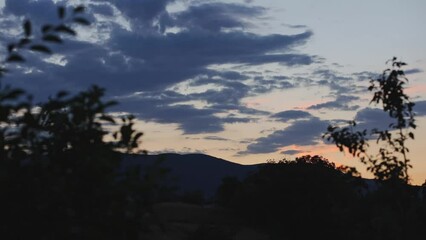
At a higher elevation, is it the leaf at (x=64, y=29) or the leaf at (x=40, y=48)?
the leaf at (x=64, y=29)

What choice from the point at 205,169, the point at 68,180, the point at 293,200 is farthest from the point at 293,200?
the point at 205,169

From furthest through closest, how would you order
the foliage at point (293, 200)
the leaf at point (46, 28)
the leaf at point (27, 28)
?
1. the foliage at point (293, 200)
2. the leaf at point (46, 28)
3. the leaf at point (27, 28)

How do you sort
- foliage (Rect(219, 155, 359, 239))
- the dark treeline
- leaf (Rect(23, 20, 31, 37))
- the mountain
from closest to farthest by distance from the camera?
leaf (Rect(23, 20, 31, 37))
the dark treeline
foliage (Rect(219, 155, 359, 239))
the mountain

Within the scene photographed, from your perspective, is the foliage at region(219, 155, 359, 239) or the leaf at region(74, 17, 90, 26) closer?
the leaf at region(74, 17, 90, 26)

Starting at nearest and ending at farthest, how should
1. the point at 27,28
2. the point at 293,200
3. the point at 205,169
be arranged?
1. the point at 27,28
2. the point at 293,200
3. the point at 205,169

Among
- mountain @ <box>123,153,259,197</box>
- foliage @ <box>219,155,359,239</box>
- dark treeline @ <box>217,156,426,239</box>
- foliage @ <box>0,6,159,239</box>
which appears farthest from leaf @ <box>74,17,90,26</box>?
mountain @ <box>123,153,259,197</box>

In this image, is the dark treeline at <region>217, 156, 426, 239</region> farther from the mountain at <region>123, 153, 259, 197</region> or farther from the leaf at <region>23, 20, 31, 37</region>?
the mountain at <region>123, 153, 259, 197</region>

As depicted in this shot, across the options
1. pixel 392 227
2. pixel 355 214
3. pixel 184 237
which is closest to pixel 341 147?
pixel 392 227

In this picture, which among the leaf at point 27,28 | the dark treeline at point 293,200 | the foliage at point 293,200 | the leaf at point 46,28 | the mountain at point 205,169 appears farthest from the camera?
the mountain at point 205,169

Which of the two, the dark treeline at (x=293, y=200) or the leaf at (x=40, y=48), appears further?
the dark treeline at (x=293, y=200)

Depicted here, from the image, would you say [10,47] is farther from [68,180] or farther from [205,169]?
[205,169]

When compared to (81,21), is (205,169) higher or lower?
higher

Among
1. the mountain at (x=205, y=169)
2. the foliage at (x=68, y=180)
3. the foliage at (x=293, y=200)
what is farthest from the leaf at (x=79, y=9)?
the mountain at (x=205, y=169)

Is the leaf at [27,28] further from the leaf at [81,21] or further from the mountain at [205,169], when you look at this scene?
the mountain at [205,169]
